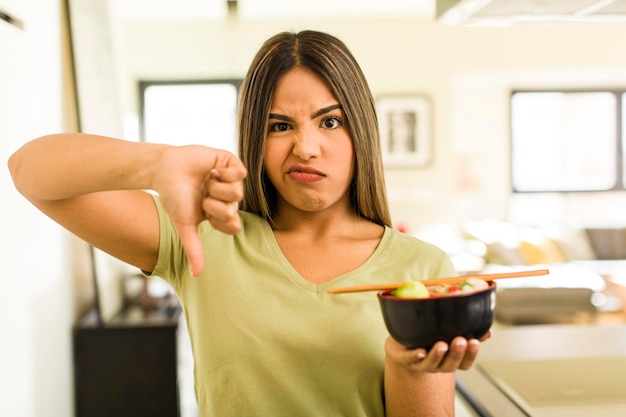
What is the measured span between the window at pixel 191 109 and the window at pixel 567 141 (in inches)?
155

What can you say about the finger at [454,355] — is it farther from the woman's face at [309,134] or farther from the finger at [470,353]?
the woman's face at [309,134]

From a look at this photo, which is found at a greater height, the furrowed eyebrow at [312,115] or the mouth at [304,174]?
the furrowed eyebrow at [312,115]

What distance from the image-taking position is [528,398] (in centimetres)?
118

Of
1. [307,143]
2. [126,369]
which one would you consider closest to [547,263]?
[126,369]

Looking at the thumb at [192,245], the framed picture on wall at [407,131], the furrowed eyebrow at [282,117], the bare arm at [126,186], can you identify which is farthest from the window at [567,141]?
the thumb at [192,245]

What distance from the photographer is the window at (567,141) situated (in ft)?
26.9

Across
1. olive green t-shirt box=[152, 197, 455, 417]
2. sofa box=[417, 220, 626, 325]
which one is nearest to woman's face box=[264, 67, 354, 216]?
olive green t-shirt box=[152, 197, 455, 417]

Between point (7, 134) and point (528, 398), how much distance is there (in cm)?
143

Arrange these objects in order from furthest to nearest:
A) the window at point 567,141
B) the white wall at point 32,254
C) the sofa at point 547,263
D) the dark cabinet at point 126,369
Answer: the window at point 567,141 → the sofa at point 547,263 → the dark cabinet at point 126,369 → the white wall at point 32,254

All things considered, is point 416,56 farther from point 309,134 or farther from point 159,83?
point 309,134

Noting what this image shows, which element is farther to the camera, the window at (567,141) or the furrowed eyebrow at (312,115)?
the window at (567,141)

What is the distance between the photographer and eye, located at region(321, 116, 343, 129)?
3.36 ft

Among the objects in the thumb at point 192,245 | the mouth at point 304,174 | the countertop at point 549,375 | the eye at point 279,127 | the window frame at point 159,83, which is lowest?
the countertop at point 549,375

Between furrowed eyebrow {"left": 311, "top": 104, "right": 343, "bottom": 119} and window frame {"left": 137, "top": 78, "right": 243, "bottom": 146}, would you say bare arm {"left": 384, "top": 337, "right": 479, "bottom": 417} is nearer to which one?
furrowed eyebrow {"left": 311, "top": 104, "right": 343, "bottom": 119}
